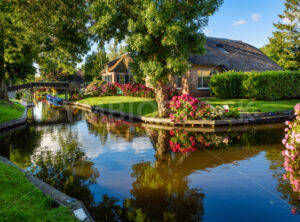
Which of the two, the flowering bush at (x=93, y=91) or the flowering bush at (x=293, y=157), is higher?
the flowering bush at (x=93, y=91)

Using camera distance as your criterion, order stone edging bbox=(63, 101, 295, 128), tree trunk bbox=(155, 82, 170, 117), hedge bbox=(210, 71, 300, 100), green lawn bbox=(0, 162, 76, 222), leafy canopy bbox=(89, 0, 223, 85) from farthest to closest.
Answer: hedge bbox=(210, 71, 300, 100) < tree trunk bbox=(155, 82, 170, 117) < stone edging bbox=(63, 101, 295, 128) < leafy canopy bbox=(89, 0, 223, 85) < green lawn bbox=(0, 162, 76, 222)

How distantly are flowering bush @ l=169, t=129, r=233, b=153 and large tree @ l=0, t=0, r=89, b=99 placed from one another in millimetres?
8056

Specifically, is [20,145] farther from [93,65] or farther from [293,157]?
[93,65]

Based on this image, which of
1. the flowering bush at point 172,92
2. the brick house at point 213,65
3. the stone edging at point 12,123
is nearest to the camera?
the stone edging at point 12,123

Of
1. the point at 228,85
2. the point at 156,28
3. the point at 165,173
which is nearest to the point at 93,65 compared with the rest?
the point at 228,85

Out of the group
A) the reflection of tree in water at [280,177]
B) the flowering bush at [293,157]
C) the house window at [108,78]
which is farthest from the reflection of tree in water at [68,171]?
the house window at [108,78]

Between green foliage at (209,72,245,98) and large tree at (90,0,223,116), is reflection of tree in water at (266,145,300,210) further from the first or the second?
green foliage at (209,72,245,98)

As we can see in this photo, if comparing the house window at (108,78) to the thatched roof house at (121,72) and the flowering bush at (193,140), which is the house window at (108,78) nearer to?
the thatched roof house at (121,72)

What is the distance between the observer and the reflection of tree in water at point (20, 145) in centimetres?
812

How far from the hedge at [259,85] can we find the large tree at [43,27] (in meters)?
14.1

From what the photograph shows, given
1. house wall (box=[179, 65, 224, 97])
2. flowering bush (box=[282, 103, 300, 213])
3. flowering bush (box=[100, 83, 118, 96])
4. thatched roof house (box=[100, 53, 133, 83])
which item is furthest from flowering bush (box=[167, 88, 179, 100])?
thatched roof house (box=[100, 53, 133, 83])

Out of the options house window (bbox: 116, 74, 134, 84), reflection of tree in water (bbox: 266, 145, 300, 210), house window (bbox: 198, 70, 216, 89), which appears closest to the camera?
reflection of tree in water (bbox: 266, 145, 300, 210)

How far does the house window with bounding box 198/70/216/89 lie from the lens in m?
26.0

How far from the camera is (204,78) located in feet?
86.0
